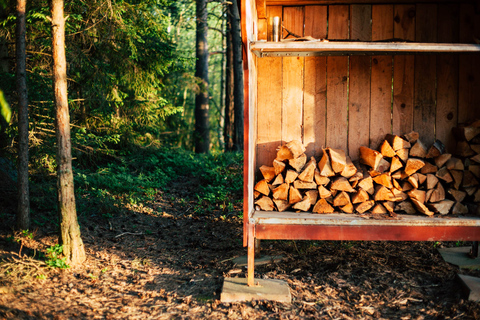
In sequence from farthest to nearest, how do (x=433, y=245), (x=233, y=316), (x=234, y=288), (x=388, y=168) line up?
(x=433, y=245) → (x=388, y=168) → (x=234, y=288) → (x=233, y=316)

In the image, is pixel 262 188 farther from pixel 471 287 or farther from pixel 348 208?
pixel 471 287

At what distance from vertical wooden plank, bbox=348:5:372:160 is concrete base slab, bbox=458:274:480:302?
1565 millimetres

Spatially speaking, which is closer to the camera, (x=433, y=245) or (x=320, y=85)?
(x=320, y=85)

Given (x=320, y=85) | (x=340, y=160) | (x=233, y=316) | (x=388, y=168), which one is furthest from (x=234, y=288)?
(x=320, y=85)

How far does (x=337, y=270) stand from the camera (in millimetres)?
4051

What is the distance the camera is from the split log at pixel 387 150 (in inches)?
155

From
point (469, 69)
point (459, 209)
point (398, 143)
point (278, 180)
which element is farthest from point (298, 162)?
point (469, 69)

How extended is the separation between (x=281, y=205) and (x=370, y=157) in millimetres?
1061

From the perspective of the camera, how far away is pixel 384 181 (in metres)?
3.88

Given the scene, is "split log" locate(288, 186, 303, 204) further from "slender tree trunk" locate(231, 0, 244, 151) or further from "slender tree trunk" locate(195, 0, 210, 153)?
"slender tree trunk" locate(195, 0, 210, 153)

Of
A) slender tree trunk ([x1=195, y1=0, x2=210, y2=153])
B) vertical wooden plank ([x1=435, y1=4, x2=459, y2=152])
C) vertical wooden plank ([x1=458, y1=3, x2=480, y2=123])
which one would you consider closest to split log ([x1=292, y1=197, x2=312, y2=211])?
vertical wooden plank ([x1=435, y1=4, x2=459, y2=152])

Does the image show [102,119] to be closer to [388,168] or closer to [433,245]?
[388,168]

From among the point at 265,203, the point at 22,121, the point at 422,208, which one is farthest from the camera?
the point at 22,121

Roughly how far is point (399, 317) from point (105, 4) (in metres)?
5.61
